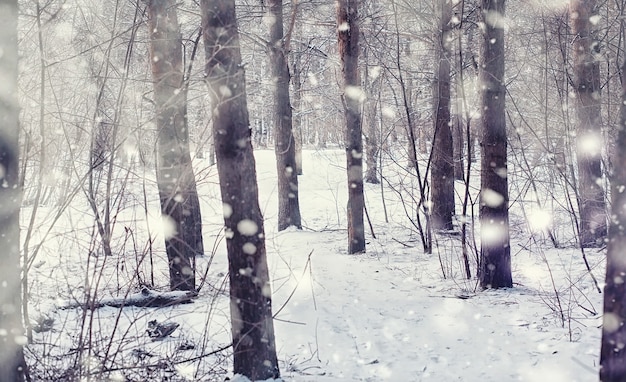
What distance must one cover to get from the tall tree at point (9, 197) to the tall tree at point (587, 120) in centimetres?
959

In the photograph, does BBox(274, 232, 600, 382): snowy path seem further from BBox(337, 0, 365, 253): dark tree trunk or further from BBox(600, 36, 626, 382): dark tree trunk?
BBox(337, 0, 365, 253): dark tree trunk

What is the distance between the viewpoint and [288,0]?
15.8 m

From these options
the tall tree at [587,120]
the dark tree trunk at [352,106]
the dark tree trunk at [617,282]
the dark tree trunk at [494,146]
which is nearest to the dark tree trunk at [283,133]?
the dark tree trunk at [352,106]

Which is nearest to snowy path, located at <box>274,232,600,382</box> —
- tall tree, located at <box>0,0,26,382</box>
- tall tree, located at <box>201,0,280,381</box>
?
tall tree, located at <box>201,0,280,381</box>

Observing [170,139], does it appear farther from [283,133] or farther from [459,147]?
[459,147]

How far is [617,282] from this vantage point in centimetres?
335

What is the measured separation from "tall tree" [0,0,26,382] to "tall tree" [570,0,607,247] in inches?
378

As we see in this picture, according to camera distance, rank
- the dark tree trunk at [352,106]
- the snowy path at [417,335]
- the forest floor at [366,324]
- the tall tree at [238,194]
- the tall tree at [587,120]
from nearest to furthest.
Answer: the tall tree at [238,194] → the forest floor at [366,324] → the snowy path at [417,335] → the dark tree trunk at [352,106] → the tall tree at [587,120]

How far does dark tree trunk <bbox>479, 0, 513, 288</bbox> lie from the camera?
7016 millimetres

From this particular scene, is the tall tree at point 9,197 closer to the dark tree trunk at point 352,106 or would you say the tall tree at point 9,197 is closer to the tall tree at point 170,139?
the tall tree at point 170,139

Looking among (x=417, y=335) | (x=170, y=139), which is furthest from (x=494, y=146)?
(x=170, y=139)

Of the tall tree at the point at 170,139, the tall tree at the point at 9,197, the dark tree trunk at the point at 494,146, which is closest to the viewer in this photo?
the tall tree at the point at 9,197

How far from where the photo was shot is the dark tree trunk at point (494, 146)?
276 inches

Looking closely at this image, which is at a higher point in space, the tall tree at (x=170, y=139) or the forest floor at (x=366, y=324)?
the tall tree at (x=170, y=139)
